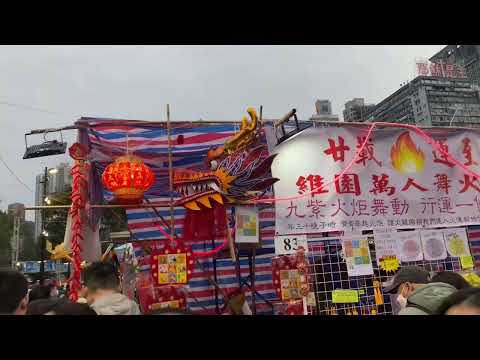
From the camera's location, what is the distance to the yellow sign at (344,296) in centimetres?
551

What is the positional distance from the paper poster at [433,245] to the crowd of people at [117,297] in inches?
120

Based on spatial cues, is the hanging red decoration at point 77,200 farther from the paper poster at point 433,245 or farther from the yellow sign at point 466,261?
the yellow sign at point 466,261

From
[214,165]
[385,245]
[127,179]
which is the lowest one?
[385,245]

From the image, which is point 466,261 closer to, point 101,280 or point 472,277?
point 472,277

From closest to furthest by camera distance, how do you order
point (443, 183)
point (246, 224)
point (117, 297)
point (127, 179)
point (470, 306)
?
point (470, 306), point (117, 297), point (127, 179), point (246, 224), point (443, 183)

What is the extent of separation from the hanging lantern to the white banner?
2078mm

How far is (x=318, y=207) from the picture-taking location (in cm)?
604

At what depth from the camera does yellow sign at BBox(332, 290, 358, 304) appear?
5.51 meters

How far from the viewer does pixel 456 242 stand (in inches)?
250

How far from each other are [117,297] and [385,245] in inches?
177

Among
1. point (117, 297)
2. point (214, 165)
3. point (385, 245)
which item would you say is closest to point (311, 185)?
point (385, 245)

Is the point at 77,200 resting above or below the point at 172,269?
above

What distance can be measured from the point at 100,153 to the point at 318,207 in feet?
11.7
